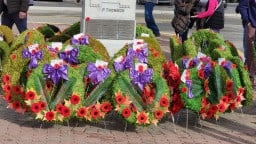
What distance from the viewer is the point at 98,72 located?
6645mm

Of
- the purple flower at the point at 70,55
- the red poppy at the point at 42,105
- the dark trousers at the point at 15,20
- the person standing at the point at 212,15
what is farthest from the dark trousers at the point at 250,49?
the red poppy at the point at 42,105

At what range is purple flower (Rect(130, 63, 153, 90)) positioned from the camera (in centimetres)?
657

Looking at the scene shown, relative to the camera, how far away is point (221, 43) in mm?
8008

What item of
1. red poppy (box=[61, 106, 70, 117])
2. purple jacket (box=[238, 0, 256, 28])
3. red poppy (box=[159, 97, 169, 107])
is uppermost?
purple jacket (box=[238, 0, 256, 28])

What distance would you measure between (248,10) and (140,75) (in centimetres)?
307

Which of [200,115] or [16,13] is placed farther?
[16,13]

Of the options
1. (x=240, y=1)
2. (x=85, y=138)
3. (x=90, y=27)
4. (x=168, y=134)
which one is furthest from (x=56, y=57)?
(x=240, y=1)

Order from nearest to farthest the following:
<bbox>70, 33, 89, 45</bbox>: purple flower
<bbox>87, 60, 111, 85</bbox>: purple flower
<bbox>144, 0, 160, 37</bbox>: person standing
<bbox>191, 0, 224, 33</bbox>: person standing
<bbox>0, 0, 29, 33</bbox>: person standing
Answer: <bbox>87, 60, 111, 85</bbox>: purple flower, <bbox>70, 33, 89, 45</bbox>: purple flower, <bbox>0, 0, 29, 33</bbox>: person standing, <bbox>191, 0, 224, 33</bbox>: person standing, <bbox>144, 0, 160, 37</bbox>: person standing

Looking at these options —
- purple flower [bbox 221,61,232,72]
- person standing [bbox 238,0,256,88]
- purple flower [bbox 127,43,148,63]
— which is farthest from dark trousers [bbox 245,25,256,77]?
purple flower [bbox 127,43,148,63]

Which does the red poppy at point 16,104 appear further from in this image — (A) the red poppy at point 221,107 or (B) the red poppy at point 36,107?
(A) the red poppy at point 221,107

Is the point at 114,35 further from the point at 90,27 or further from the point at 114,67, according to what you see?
the point at 114,67

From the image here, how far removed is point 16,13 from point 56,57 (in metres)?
3.52

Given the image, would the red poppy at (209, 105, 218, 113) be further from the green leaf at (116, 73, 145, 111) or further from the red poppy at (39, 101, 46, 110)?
the red poppy at (39, 101, 46, 110)

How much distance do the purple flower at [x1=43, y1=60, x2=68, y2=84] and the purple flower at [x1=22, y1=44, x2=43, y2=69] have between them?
0.23m
